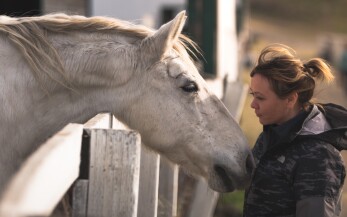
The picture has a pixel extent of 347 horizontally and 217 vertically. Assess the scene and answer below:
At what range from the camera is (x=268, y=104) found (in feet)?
10.0

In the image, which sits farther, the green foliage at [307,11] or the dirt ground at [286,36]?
the green foliage at [307,11]

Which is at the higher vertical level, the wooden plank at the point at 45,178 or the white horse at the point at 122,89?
the wooden plank at the point at 45,178

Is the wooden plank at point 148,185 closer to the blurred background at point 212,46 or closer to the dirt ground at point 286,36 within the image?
the blurred background at point 212,46

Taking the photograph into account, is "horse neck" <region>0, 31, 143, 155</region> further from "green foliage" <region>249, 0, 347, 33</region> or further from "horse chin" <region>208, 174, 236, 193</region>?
"green foliage" <region>249, 0, 347, 33</region>

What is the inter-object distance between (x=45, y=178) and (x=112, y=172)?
981mm

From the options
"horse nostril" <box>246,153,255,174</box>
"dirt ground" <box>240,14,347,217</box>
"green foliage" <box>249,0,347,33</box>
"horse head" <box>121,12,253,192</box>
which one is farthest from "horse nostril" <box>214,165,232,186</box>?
"green foliage" <box>249,0,347,33</box>

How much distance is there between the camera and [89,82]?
3.28m

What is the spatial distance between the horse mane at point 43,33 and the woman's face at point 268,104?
0.78m

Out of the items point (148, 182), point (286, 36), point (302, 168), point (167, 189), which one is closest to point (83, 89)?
point (148, 182)

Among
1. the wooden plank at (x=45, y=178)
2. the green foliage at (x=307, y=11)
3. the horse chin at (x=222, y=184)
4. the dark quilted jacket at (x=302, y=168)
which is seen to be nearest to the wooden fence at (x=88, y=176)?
the wooden plank at (x=45, y=178)

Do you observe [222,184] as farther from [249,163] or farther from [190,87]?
[190,87]

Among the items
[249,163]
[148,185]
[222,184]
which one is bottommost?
[148,185]

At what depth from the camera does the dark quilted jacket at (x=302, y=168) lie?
2701mm

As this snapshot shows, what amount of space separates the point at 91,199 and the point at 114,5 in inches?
347
